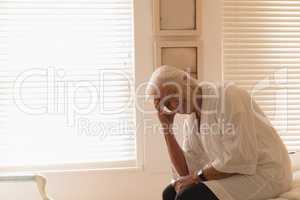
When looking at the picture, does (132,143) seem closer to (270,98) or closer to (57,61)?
(57,61)

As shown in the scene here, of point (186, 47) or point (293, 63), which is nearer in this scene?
point (186, 47)

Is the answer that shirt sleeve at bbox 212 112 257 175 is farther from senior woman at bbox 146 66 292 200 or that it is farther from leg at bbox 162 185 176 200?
leg at bbox 162 185 176 200

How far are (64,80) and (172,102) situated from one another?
2.63 ft

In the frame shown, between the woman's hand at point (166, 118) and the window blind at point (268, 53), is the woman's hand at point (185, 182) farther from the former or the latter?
the window blind at point (268, 53)

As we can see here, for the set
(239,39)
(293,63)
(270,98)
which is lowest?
(270,98)

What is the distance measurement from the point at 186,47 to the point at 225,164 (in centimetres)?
85

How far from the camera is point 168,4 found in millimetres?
2252

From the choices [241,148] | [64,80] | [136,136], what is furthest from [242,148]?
[64,80]

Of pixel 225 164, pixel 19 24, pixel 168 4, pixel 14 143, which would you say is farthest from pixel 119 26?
pixel 225 164

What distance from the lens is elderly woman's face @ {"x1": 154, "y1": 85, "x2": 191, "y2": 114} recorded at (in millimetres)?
1717

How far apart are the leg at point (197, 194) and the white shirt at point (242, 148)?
0.02 metres

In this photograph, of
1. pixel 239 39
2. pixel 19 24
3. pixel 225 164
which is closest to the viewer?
pixel 225 164

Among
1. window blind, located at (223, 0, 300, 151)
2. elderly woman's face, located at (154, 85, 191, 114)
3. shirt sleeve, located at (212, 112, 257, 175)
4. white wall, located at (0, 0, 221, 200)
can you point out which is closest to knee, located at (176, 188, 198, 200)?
shirt sleeve, located at (212, 112, 257, 175)

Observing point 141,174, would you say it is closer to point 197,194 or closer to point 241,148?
point 197,194
